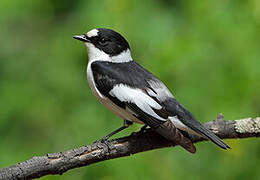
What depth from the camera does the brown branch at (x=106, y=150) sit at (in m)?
3.82

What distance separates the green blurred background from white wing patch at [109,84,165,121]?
1.57 ft

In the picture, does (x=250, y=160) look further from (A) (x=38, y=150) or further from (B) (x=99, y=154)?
(A) (x=38, y=150)

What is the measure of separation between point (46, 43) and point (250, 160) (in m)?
2.28

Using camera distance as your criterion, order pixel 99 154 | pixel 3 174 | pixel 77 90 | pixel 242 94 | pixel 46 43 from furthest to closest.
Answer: pixel 46 43 → pixel 77 90 → pixel 242 94 → pixel 99 154 → pixel 3 174

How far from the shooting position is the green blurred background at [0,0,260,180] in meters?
4.63

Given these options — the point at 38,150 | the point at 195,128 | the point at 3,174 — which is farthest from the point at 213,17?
the point at 3,174

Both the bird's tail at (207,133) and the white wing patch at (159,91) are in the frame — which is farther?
the white wing patch at (159,91)

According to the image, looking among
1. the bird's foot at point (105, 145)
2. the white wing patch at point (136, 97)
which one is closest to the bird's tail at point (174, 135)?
the white wing patch at point (136, 97)

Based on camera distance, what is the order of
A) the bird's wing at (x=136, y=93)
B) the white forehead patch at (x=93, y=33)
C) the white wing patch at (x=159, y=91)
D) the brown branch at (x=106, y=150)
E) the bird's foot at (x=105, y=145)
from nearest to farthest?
1. the brown branch at (x=106, y=150)
2. the bird's foot at (x=105, y=145)
3. the bird's wing at (x=136, y=93)
4. the white wing patch at (x=159, y=91)
5. the white forehead patch at (x=93, y=33)

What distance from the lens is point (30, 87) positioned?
5262 millimetres

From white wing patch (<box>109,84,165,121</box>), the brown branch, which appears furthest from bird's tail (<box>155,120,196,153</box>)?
the brown branch

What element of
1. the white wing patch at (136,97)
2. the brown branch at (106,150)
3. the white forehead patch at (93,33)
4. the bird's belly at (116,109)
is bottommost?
the brown branch at (106,150)

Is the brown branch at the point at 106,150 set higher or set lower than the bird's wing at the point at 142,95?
lower

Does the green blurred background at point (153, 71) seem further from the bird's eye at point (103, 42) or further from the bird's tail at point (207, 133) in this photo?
the bird's tail at point (207, 133)
